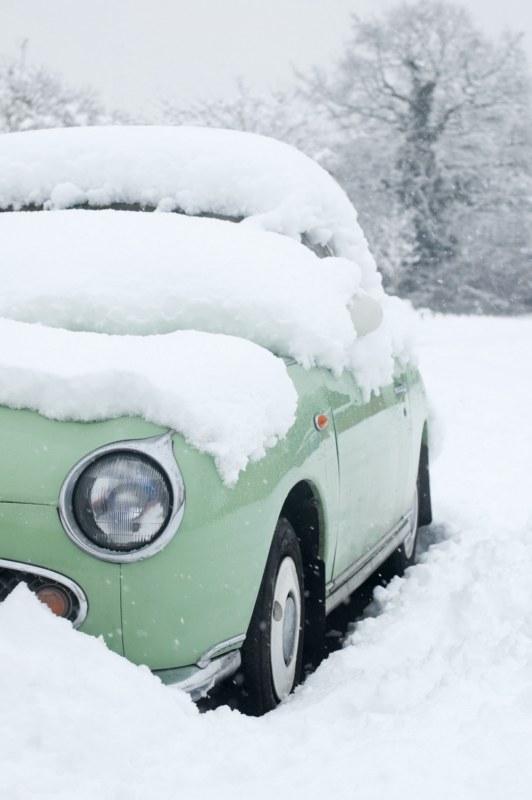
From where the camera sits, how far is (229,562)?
2676 millimetres

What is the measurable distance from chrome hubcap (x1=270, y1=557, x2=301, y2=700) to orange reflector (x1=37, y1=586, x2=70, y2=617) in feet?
2.11

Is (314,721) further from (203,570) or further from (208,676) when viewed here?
(203,570)

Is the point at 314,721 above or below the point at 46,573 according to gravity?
below

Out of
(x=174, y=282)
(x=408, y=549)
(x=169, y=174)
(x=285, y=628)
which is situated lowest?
(x=408, y=549)

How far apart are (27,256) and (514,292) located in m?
37.6

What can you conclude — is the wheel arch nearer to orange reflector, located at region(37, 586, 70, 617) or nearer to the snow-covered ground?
the snow-covered ground

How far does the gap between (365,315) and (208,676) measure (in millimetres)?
1557

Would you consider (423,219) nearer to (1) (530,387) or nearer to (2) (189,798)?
(1) (530,387)

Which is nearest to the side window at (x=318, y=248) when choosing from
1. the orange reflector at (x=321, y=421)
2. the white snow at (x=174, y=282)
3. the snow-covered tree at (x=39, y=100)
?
the white snow at (x=174, y=282)

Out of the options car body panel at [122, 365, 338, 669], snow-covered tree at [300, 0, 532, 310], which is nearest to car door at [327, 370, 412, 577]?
car body panel at [122, 365, 338, 669]

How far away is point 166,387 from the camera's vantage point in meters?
2.63

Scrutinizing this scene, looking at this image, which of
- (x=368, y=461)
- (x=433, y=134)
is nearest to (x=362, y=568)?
(x=368, y=461)

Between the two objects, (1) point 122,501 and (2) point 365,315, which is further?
(2) point 365,315

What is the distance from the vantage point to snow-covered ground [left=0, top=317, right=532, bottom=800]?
216 cm
